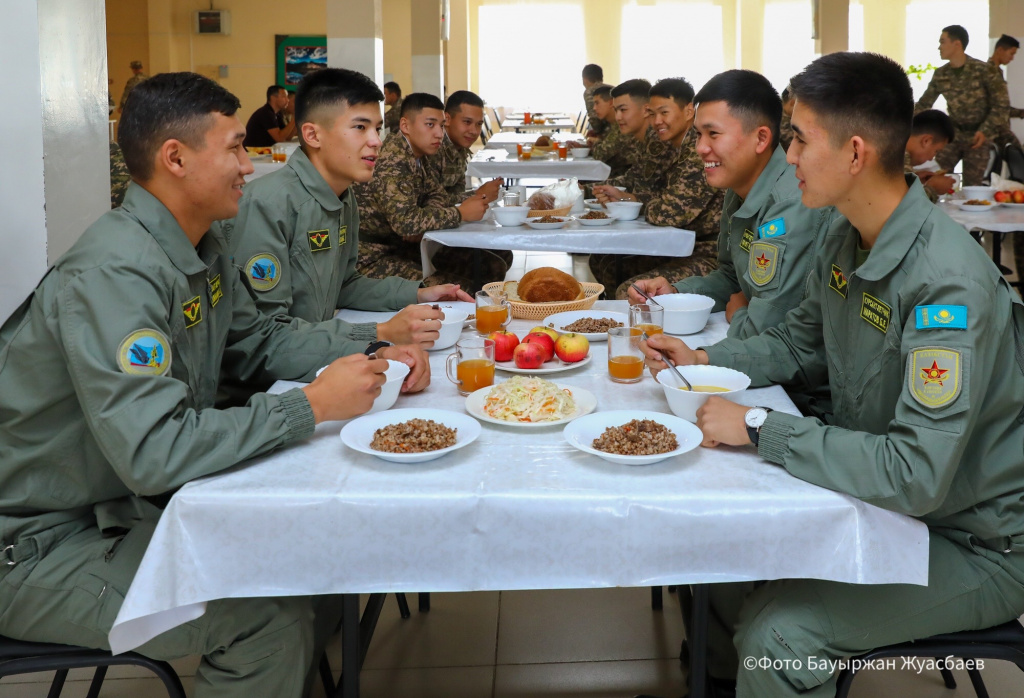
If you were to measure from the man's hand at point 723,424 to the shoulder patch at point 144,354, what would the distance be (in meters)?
0.90

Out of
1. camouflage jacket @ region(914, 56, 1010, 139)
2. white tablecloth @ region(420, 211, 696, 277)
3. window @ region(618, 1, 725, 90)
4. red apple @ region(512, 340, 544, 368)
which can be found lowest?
red apple @ region(512, 340, 544, 368)

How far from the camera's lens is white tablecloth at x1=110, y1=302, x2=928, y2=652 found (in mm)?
1379

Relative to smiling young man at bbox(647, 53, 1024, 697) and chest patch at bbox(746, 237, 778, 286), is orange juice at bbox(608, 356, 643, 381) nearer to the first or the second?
smiling young man at bbox(647, 53, 1024, 697)

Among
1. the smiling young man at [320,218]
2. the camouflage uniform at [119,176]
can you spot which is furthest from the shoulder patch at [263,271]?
the camouflage uniform at [119,176]

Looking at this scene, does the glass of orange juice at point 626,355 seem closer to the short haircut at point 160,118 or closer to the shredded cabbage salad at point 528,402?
the shredded cabbage salad at point 528,402

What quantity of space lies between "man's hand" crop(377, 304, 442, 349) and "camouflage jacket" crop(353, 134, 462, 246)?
6.25 feet

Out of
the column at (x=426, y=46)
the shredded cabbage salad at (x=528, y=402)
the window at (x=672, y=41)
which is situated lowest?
the shredded cabbage salad at (x=528, y=402)

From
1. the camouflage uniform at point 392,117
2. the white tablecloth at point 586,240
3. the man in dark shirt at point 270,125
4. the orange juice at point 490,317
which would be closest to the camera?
the orange juice at point 490,317

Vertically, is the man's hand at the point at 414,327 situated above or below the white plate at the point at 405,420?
above

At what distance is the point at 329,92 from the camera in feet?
9.27

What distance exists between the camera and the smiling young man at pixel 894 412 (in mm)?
1414

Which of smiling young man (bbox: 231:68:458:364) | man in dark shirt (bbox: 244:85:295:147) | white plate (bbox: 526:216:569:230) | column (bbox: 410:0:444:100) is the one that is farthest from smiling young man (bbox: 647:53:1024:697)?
column (bbox: 410:0:444:100)

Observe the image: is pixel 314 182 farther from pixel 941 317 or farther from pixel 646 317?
pixel 941 317

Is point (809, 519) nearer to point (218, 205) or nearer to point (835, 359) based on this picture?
point (835, 359)
